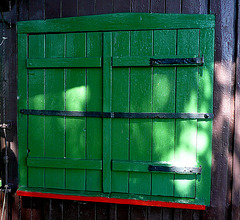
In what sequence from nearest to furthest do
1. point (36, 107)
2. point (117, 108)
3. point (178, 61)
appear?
point (178, 61) < point (117, 108) < point (36, 107)

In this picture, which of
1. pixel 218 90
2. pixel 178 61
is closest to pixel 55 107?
pixel 178 61

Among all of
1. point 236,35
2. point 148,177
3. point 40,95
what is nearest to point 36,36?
point 40,95

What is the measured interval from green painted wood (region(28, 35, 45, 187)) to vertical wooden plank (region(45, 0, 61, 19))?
0.24 metres

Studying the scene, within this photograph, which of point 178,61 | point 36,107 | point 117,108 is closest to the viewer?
point 178,61

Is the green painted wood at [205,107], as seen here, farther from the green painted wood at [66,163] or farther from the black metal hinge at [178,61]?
the green painted wood at [66,163]

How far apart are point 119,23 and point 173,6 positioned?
52 centimetres

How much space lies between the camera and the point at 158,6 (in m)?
1.72

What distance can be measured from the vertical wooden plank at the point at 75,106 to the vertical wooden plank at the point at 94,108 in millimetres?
49

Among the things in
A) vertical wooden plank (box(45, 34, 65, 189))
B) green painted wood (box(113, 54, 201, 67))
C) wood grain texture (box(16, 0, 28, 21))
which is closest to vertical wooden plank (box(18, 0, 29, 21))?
wood grain texture (box(16, 0, 28, 21))

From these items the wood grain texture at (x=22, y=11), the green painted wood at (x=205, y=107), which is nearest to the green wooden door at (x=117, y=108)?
the green painted wood at (x=205, y=107)

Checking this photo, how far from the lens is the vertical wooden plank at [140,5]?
5.70 ft

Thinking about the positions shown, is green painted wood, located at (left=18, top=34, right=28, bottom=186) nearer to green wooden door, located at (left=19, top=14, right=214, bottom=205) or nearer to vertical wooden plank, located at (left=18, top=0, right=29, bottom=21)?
green wooden door, located at (left=19, top=14, right=214, bottom=205)

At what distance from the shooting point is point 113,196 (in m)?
1.74

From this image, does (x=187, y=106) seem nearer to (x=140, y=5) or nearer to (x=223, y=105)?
(x=223, y=105)
